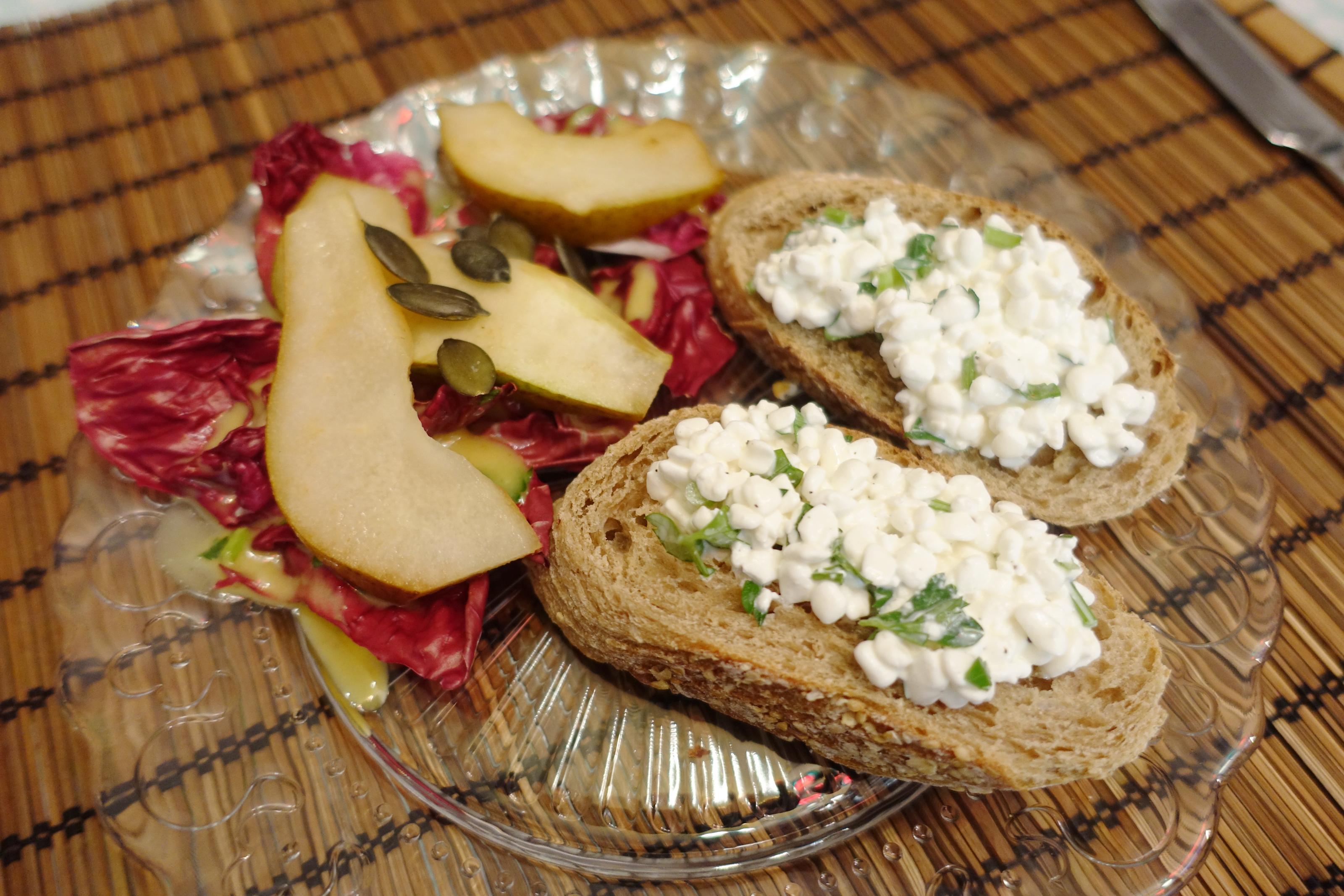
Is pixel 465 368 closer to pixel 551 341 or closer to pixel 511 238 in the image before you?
pixel 551 341

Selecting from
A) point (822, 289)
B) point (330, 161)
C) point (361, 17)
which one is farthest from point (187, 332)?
point (361, 17)

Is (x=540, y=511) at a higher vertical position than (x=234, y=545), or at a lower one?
higher

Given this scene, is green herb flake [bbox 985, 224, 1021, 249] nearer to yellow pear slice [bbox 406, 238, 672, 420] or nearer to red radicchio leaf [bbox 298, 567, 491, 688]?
yellow pear slice [bbox 406, 238, 672, 420]

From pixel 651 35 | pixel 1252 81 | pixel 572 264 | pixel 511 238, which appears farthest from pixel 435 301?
pixel 1252 81

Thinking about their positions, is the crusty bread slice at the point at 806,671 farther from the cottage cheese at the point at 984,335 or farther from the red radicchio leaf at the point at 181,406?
the red radicchio leaf at the point at 181,406

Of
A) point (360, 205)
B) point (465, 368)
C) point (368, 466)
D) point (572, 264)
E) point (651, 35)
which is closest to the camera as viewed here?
point (368, 466)

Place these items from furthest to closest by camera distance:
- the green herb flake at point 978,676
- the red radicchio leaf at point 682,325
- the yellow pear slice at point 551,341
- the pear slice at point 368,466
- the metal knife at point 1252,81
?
the metal knife at point 1252,81
the red radicchio leaf at point 682,325
the yellow pear slice at point 551,341
the pear slice at point 368,466
the green herb flake at point 978,676

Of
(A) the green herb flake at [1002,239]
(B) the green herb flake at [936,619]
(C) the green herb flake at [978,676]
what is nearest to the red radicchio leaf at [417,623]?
(B) the green herb flake at [936,619]
